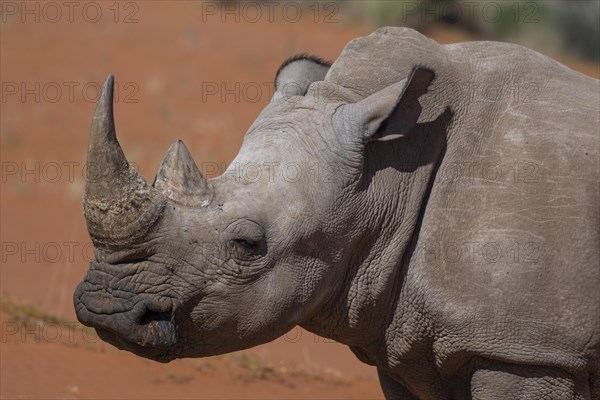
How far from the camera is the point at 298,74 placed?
236 inches

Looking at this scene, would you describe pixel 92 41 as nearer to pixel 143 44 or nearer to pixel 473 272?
pixel 143 44

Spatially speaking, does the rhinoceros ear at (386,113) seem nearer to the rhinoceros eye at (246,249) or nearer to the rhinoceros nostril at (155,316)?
the rhinoceros eye at (246,249)

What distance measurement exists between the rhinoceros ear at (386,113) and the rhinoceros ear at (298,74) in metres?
0.50

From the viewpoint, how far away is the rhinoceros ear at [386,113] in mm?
5301

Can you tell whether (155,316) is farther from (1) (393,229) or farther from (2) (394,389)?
(2) (394,389)

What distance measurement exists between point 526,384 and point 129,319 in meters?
1.99

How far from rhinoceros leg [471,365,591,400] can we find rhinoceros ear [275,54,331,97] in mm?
1796

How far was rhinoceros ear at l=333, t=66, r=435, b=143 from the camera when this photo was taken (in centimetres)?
530

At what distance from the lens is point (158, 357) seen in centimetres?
508

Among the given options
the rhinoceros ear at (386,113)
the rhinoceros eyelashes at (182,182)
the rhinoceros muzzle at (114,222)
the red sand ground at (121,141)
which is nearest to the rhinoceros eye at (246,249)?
the rhinoceros eyelashes at (182,182)

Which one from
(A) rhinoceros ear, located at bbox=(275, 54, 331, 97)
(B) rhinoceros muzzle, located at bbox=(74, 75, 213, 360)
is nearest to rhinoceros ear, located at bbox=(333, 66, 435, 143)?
(A) rhinoceros ear, located at bbox=(275, 54, 331, 97)

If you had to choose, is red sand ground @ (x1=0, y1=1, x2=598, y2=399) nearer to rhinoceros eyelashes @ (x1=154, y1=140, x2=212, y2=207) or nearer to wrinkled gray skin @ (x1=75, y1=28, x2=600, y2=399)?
wrinkled gray skin @ (x1=75, y1=28, x2=600, y2=399)

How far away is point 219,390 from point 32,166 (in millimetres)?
9016

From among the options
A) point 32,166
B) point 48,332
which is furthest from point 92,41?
point 48,332
